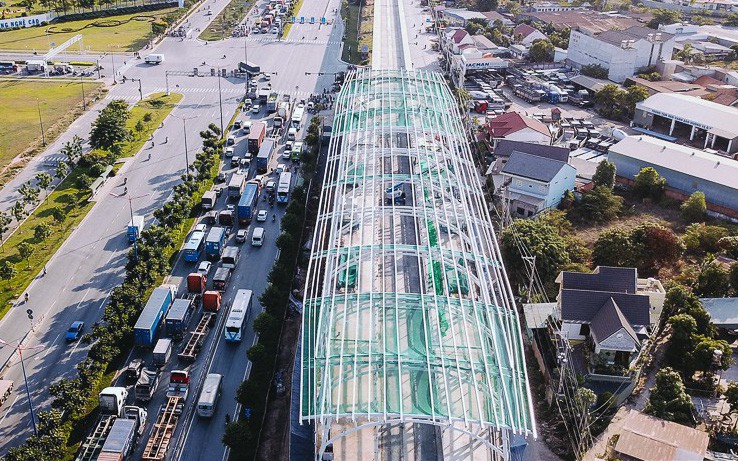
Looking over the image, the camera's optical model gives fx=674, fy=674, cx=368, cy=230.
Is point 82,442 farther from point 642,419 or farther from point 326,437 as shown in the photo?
point 642,419

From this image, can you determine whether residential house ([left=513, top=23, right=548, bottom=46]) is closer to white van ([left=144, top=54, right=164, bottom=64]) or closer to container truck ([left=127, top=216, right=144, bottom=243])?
white van ([left=144, top=54, right=164, bottom=64])

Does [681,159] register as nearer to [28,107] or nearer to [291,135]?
[291,135]

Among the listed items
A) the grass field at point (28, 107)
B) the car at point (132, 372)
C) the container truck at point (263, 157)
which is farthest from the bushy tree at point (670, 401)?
the grass field at point (28, 107)

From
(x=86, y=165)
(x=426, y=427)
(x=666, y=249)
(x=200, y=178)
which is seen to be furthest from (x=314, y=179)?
(x=426, y=427)

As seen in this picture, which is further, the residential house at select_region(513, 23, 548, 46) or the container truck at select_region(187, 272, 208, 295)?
the residential house at select_region(513, 23, 548, 46)

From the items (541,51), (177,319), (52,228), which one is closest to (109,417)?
(177,319)

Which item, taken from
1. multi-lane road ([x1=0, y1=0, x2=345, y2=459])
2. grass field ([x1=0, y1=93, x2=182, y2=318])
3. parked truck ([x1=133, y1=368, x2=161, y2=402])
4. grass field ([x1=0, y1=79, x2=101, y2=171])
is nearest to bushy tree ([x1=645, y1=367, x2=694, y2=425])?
multi-lane road ([x1=0, y1=0, x2=345, y2=459])
